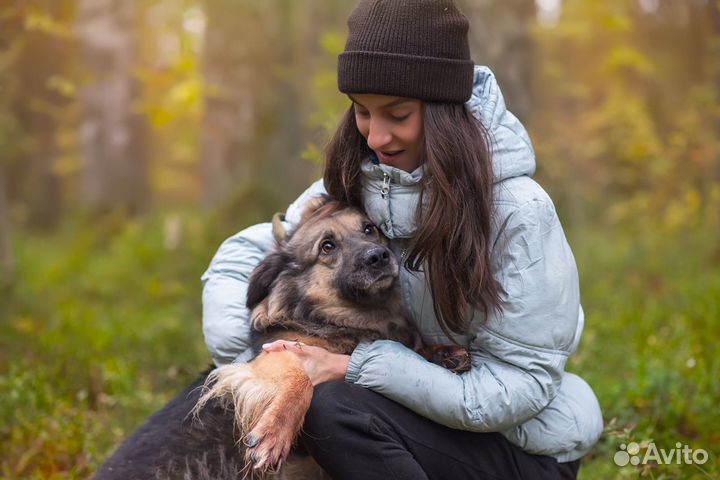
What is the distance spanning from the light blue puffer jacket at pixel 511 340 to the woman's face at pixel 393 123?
0.38 ft

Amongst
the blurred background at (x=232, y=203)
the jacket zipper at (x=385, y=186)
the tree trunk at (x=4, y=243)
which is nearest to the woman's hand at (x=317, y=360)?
the jacket zipper at (x=385, y=186)

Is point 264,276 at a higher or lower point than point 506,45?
lower

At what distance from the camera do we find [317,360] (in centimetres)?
319

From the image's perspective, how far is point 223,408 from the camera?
324 centimetres

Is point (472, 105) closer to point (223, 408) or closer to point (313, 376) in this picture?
point (313, 376)

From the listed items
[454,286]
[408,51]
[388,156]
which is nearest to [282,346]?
[454,286]

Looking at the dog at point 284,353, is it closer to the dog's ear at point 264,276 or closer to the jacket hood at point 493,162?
the dog's ear at point 264,276

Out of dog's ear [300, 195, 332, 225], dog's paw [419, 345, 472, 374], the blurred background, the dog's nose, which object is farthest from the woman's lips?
the blurred background

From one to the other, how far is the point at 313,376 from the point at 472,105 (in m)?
1.29

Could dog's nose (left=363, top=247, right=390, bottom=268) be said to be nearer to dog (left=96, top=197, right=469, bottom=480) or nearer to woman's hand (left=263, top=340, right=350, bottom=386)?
dog (left=96, top=197, right=469, bottom=480)

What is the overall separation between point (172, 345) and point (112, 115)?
21.5 feet

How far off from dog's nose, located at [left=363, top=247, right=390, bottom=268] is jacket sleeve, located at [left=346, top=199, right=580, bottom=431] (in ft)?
1.49

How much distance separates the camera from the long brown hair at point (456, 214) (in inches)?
115

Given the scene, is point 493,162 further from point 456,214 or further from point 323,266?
point 323,266
